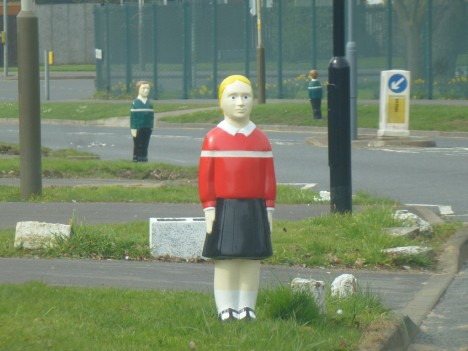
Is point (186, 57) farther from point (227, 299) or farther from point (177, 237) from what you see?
point (227, 299)

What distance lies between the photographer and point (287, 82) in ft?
134

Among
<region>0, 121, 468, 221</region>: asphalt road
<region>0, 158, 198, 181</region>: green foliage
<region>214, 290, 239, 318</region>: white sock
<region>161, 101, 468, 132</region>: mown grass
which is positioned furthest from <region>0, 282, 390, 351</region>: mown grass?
<region>161, 101, 468, 132</region>: mown grass

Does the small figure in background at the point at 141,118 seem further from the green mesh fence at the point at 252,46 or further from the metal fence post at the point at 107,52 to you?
the metal fence post at the point at 107,52

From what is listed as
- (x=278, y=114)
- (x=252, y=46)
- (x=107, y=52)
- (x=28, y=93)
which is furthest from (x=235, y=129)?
(x=107, y=52)

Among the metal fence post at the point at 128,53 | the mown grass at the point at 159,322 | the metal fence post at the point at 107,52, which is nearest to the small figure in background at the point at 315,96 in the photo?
the metal fence post at the point at 128,53

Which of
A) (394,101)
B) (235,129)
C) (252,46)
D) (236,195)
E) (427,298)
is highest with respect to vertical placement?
(252,46)

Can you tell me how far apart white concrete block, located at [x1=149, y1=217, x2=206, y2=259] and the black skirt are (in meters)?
3.72

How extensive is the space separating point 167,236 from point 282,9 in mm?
30955

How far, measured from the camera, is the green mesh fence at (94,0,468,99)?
124ft

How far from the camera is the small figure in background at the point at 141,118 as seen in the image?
21.0 m

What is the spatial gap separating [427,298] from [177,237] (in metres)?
2.53

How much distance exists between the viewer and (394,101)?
2511 centimetres

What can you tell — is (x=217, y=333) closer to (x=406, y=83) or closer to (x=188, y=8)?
(x=406, y=83)

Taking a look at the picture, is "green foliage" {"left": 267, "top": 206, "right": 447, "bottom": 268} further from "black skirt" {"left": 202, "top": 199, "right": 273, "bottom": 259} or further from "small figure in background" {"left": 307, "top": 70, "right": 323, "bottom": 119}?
"small figure in background" {"left": 307, "top": 70, "right": 323, "bottom": 119}
